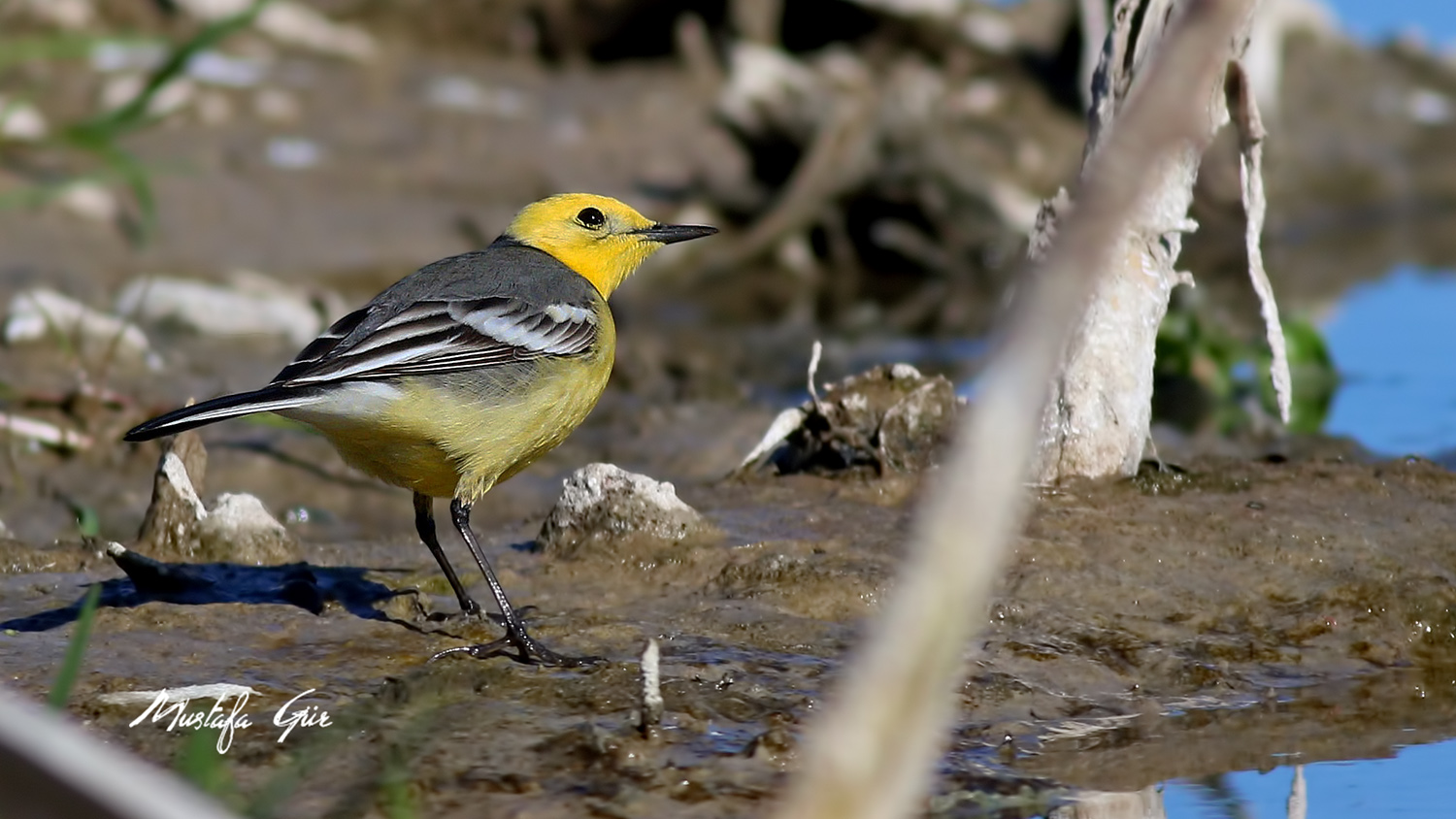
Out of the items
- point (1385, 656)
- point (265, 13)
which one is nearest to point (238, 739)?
point (1385, 656)

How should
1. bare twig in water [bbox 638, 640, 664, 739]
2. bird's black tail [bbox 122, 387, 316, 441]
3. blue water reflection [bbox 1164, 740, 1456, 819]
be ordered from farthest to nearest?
bird's black tail [bbox 122, 387, 316, 441], blue water reflection [bbox 1164, 740, 1456, 819], bare twig in water [bbox 638, 640, 664, 739]

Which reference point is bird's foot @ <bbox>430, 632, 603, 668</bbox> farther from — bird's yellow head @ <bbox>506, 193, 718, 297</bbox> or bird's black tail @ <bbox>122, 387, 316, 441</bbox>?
bird's yellow head @ <bbox>506, 193, 718, 297</bbox>

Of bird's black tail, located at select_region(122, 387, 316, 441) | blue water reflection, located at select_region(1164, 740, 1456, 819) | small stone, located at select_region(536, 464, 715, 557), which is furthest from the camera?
small stone, located at select_region(536, 464, 715, 557)

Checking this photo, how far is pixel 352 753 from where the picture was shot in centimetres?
434

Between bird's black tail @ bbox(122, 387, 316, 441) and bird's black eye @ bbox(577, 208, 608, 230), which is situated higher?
bird's black eye @ bbox(577, 208, 608, 230)

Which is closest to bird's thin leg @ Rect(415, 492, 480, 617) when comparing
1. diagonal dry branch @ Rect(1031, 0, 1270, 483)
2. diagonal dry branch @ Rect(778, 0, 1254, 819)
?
diagonal dry branch @ Rect(1031, 0, 1270, 483)

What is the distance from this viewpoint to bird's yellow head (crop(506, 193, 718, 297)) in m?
7.24

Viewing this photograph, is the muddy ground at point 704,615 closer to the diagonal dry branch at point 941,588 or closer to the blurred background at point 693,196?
the blurred background at point 693,196

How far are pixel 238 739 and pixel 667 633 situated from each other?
4.66 feet

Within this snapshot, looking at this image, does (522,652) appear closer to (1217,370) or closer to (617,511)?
(617,511)

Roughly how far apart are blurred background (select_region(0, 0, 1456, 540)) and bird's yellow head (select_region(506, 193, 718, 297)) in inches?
61.2

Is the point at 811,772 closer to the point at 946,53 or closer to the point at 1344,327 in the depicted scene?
the point at 1344,327

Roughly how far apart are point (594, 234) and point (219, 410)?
2.47 meters

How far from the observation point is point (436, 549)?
5.93m
